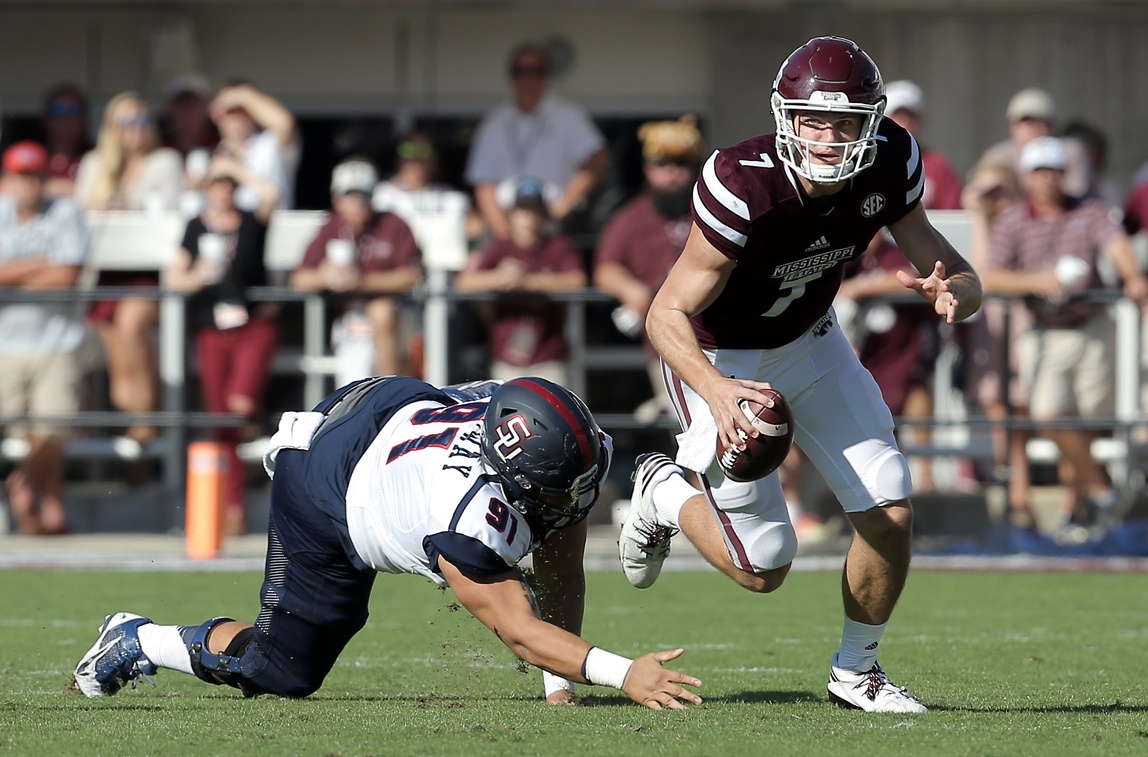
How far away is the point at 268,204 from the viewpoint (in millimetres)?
11055

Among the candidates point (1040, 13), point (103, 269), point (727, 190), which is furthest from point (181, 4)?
point (727, 190)

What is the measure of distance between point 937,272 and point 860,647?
123cm

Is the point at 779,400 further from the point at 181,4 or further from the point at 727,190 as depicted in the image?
the point at 181,4

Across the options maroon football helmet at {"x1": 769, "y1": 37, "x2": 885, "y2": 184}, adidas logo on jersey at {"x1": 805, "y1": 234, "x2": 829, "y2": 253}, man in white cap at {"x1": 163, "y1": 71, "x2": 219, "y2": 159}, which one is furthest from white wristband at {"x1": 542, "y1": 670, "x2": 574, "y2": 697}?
man in white cap at {"x1": 163, "y1": 71, "x2": 219, "y2": 159}

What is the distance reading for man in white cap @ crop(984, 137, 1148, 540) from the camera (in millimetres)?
10383

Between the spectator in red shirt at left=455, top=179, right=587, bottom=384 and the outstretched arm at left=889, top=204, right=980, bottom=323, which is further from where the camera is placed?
the spectator in red shirt at left=455, top=179, right=587, bottom=384

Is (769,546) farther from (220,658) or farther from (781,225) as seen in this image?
(220,658)

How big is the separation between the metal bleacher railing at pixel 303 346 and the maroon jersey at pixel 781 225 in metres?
4.84

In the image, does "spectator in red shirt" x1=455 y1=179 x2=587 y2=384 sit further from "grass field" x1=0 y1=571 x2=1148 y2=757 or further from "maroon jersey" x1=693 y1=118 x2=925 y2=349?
"maroon jersey" x1=693 y1=118 x2=925 y2=349

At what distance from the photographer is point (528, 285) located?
10.7 metres

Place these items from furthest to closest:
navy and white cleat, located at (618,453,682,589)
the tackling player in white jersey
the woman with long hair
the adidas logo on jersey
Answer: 1. the woman with long hair
2. navy and white cleat, located at (618,453,682,589)
3. the adidas logo on jersey
4. the tackling player in white jersey

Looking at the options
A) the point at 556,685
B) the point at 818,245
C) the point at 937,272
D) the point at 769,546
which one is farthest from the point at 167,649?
the point at 937,272

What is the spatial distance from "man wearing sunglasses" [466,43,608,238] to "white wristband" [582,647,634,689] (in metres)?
7.14

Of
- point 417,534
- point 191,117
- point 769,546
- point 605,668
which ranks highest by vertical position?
point 191,117
